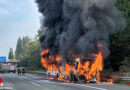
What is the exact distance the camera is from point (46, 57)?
3722 cm

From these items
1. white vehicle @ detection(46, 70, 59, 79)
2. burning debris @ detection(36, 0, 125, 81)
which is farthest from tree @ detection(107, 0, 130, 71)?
white vehicle @ detection(46, 70, 59, 79)

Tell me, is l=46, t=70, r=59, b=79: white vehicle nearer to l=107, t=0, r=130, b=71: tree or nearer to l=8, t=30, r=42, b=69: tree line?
l=107, t=0, r=130, b=71: tree

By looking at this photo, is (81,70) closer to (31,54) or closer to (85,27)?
(85,27)

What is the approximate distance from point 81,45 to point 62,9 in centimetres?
942

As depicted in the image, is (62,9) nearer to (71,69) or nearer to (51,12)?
(51,12)

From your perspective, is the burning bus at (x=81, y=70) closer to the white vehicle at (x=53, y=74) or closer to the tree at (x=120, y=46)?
the white vehicle at (x=53, y=74)

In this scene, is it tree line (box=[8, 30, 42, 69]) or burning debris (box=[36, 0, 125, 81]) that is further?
tree line (box=[8, 30, 42, 69])

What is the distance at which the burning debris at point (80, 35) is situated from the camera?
25.6m

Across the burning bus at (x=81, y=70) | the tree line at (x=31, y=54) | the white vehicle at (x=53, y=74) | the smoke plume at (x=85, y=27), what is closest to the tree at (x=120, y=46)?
the smoke plume at (x=85, y=27)

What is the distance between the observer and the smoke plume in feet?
88.6

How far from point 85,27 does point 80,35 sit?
1417 mm

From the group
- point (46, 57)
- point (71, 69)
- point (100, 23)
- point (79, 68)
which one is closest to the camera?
point (79, 68)

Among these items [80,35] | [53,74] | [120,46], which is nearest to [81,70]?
[80,35]

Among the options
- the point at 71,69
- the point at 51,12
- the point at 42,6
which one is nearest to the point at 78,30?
the point at 71,69
